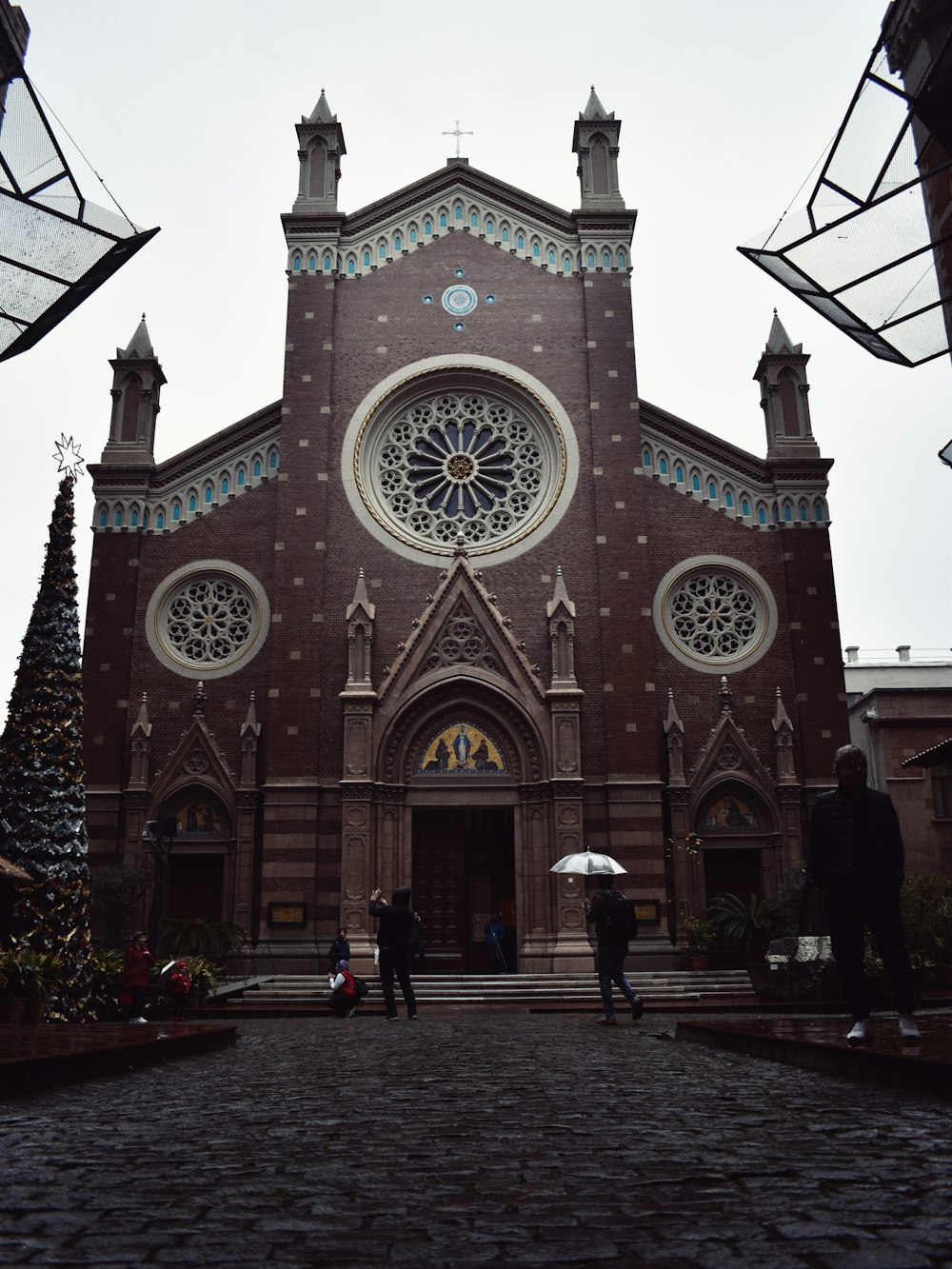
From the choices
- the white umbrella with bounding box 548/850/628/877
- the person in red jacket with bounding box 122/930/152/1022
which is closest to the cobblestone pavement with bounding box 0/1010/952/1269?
the person in red jacket with bounding box 122/930/152/1022

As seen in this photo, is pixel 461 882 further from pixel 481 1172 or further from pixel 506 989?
pixel 481 1172

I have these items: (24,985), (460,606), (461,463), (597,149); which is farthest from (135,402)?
(24,985)

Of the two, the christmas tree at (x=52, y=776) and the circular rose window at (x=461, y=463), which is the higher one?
the circular rose window at (x=461, y=463)

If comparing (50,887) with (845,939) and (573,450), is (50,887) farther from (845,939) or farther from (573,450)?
(573,450)

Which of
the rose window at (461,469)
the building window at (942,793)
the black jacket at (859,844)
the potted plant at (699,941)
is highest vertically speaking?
the rose window at (461,469)

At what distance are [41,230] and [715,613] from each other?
23.5 m

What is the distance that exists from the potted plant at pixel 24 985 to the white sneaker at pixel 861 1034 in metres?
11.7

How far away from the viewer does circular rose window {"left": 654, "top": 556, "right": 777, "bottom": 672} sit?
3138 cm

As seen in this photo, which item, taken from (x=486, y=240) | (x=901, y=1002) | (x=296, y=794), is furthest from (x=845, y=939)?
(x=486, y=240)

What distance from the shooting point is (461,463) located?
3291cm

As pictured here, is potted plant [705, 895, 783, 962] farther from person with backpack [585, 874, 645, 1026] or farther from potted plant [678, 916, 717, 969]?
person with backpack [585, 874, 645, 1026]

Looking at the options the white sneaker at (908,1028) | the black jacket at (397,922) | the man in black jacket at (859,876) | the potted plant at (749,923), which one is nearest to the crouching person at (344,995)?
the black jacket at (397,922)

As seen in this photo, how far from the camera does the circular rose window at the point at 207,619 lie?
31281mm

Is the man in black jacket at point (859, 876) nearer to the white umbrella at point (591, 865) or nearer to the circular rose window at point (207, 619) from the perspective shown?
the white umbrella at point (591, 865)
